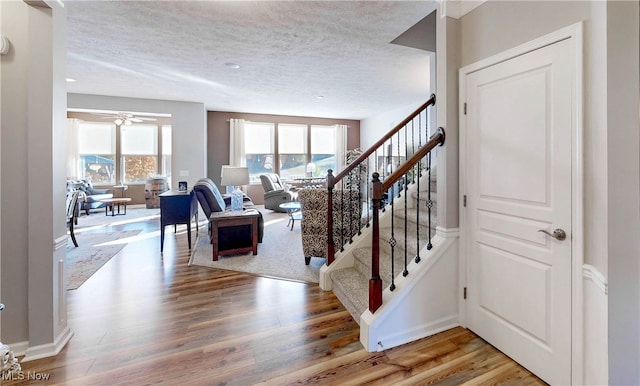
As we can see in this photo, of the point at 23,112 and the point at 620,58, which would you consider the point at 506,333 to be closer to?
the point at 620,58

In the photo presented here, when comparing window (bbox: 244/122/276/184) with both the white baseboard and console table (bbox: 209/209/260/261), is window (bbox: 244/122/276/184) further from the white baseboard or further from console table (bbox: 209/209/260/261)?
the white baseboard

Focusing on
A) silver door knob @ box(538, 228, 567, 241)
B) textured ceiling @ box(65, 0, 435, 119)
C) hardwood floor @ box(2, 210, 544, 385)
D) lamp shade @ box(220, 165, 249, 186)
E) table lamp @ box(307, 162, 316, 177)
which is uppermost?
textured ceiling @ box(65, 0, 435, 119)

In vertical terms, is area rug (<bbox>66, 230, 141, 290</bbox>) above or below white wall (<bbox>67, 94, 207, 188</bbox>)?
below

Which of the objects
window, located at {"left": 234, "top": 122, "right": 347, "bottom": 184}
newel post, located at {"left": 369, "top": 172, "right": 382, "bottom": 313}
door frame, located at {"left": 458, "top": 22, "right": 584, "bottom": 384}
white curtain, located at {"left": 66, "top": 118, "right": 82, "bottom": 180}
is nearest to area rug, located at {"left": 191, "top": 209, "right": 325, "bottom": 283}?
newel post, located at {"left": 369, "top": 172, "right": 382, "bottom": 313}

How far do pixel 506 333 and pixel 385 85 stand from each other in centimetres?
475

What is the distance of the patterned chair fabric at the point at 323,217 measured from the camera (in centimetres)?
326

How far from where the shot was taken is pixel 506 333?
187 centimetres

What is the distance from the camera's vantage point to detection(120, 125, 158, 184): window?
852cm

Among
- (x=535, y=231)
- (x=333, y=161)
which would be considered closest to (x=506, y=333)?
(x=535, y=231)

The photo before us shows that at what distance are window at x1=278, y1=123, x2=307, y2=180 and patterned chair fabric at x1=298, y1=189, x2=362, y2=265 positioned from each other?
5.95 meters

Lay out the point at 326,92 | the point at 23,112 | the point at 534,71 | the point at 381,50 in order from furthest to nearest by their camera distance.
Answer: the point at 326,92, the point at 381,50, the point at 23,112, the point at 534,71

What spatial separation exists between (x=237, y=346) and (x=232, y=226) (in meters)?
2.18

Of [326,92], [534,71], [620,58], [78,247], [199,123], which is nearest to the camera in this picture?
[620,58]

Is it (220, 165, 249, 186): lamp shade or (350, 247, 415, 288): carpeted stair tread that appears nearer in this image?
(350, 247, 415, 288): carpeted stair tread
